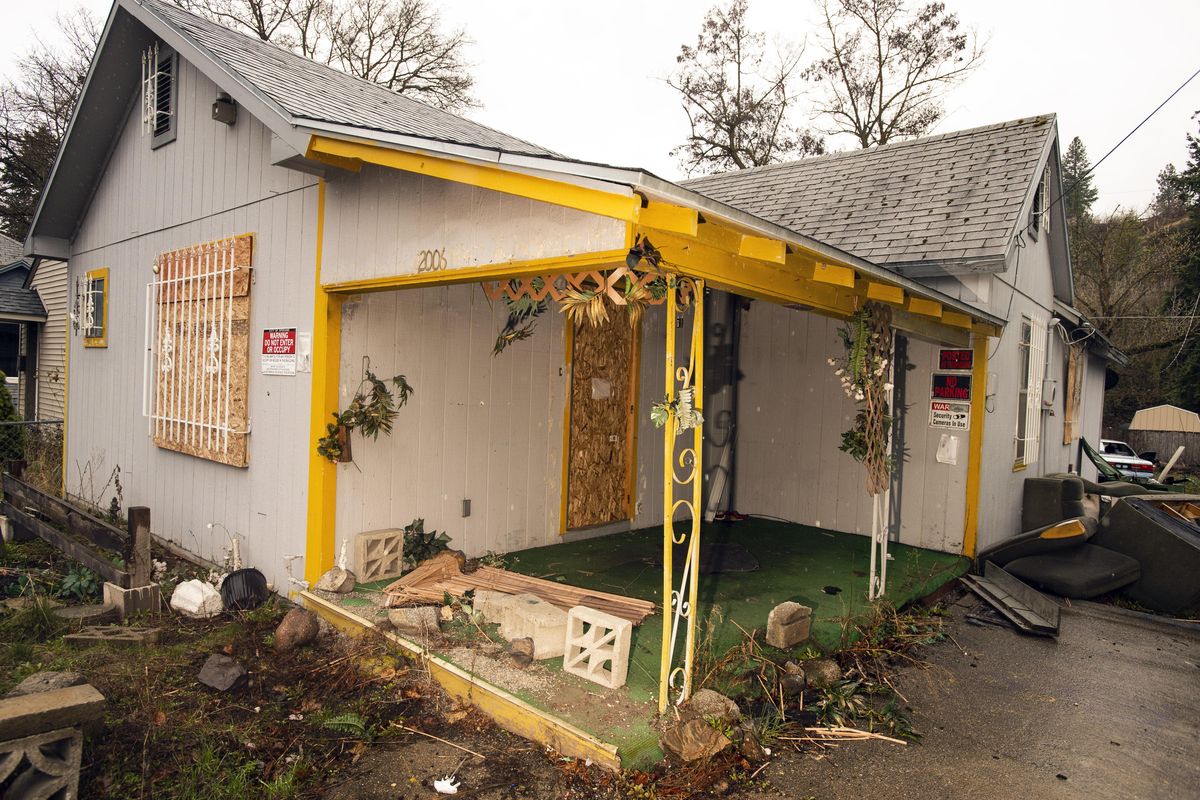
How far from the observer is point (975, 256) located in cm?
674

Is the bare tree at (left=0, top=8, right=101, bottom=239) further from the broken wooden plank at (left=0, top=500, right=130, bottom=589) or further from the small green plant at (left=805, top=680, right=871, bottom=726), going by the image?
the small green plant at (left=805, top=680, right=871, bottom=726)

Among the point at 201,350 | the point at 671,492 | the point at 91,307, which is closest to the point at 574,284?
the point at 671,492

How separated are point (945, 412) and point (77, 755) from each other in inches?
282

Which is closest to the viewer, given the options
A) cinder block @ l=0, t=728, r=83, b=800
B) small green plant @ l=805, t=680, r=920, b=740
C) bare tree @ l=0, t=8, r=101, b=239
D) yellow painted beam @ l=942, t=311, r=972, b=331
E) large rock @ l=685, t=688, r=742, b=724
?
cinder block @ l=0, t=728, r=83, b=800

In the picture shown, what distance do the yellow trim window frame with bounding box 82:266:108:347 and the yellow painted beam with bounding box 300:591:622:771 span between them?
18.4ft

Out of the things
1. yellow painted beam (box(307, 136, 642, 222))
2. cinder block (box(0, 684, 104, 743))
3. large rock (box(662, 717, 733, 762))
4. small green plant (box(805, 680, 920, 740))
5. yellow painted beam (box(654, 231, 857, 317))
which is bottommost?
small green plant (box(805, 680, 920, 740))

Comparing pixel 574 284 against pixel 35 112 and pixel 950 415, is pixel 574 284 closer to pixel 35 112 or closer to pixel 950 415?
pixel 950 415

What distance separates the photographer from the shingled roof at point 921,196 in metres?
7.14

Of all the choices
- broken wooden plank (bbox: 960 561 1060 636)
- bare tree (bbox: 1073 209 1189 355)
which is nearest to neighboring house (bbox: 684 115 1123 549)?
broken wooden plank (bbox: 960 561 1060 636)

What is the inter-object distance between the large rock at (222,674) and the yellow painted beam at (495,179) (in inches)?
118

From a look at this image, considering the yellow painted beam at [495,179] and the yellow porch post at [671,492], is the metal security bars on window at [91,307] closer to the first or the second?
the yellow painted beam at [495,179]

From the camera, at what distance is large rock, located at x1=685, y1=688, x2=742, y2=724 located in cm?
332

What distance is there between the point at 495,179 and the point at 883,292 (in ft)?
9.72

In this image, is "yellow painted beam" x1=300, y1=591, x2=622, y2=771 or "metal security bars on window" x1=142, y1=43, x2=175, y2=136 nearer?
"yellow painted beam" x1=300, y1=591, x2=622, y2=771
